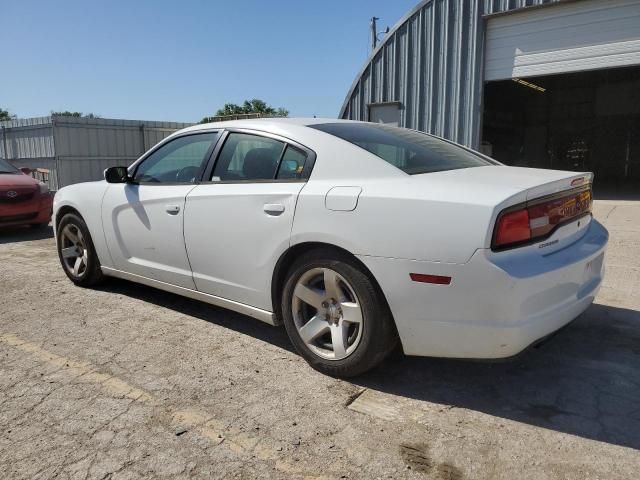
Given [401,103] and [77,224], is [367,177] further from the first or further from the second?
[401,103]

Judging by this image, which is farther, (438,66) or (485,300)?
(438,66)

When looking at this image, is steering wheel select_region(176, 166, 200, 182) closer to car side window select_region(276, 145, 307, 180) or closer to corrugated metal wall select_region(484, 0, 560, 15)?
car side window select_region(276, 145, 307, 180)

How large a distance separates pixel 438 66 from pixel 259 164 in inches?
381

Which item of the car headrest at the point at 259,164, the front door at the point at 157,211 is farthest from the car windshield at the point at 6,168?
the car headrest at the point at 259,164

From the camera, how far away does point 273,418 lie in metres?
2.59

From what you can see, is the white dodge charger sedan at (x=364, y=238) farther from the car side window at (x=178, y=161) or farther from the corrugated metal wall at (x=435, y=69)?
the corrugated metal wall at (x=435, y=69)

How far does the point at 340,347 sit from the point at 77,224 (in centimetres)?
312

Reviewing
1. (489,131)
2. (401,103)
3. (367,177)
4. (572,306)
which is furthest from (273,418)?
(489,131)

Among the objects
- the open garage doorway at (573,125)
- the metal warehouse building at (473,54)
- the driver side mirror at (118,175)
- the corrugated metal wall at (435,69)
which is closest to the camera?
the driver side mirror at (118,175)

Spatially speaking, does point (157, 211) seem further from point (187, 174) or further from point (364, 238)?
point (364, 238)

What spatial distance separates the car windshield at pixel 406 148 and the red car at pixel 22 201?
22.3ft

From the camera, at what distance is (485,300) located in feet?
7.80

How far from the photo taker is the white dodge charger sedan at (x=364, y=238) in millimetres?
2424

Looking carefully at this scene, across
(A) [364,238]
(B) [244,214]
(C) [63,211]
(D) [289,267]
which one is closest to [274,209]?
(B) [244,214]
